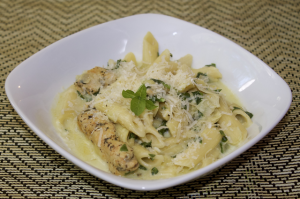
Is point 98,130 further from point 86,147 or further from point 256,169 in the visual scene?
point 256,169

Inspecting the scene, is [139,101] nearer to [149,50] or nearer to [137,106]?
[137,106]

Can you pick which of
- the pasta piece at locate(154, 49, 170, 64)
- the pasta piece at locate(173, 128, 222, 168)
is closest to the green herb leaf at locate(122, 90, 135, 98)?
the pasta piece at locate(173, 128, 222, 168)

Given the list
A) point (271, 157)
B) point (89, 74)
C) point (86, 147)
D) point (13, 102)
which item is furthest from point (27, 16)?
point (271, 157)

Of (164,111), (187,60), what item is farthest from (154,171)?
(187,60)

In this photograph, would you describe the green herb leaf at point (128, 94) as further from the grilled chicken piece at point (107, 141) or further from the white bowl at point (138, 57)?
the white bowl at point (138, 57)

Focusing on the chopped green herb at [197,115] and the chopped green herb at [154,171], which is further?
the chopped green herb at [197,115]

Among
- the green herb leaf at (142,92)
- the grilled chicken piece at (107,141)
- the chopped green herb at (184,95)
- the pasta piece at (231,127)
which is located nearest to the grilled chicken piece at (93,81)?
the grilled chicken piece at (107,141)

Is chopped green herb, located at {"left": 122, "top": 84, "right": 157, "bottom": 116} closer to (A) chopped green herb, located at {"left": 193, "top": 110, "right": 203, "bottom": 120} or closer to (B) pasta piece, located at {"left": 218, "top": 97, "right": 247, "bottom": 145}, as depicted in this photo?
(A) chopped green herb, located at {"left": 193, "top": 110, "right": 203, "bottom": 120}
